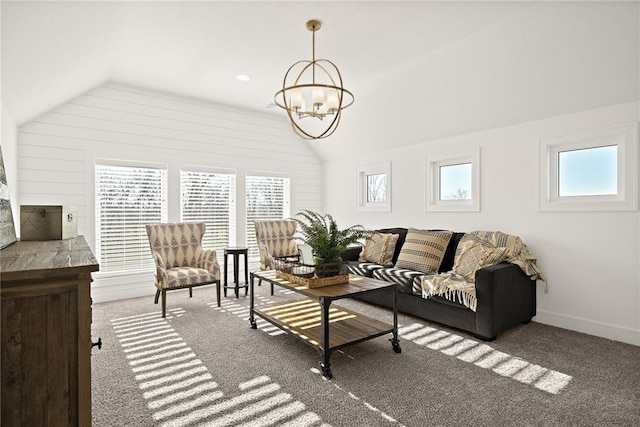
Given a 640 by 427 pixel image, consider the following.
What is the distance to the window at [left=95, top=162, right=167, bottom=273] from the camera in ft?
15.2

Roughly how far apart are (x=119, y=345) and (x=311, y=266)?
1883mm

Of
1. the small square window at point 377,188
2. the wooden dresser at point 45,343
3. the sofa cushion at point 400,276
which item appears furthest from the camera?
the small square window at point 377,188

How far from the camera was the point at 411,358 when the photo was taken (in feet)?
9.17

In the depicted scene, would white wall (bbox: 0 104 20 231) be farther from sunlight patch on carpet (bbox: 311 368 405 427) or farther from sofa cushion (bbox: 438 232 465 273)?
sofa cushion (bbox: 438 232 465 273)

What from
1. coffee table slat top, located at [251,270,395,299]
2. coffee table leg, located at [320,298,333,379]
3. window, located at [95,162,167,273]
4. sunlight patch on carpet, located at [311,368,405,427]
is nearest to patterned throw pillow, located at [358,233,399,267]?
coffee table slat top, located at [251,270,395,299]

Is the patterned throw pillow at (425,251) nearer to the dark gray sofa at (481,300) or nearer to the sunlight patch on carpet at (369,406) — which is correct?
the dark gray sofa at (481,300)

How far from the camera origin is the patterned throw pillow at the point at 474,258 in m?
3.46

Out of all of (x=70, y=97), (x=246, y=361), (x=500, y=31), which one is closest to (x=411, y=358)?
(x=246, y=361)

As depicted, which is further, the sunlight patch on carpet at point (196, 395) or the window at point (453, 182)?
the window at point (453, 182)

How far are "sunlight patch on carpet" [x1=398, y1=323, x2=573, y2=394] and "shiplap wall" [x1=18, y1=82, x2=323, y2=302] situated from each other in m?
Result: 3.51

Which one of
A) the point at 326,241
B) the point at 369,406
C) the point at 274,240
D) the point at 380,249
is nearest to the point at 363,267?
the point at 380,249

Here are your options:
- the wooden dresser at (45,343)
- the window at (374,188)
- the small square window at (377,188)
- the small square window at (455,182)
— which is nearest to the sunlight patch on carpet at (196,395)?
the wooden dresser at (45,343)

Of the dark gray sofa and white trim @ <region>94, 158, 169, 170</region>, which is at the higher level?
white trim @ <region>94, 158, 169, 170</region>

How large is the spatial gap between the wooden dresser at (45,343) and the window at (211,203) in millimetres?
4155
